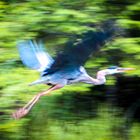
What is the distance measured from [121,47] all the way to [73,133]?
0.77 metres

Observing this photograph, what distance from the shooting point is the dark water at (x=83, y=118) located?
2.73 metres

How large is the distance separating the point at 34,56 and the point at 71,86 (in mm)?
643

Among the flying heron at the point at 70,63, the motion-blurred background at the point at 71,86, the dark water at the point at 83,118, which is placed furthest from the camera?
the dark water at the point at 83,118

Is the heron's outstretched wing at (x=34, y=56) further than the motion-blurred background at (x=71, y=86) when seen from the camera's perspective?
No

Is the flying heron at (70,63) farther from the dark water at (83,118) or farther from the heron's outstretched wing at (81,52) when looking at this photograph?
the dark water at (83,118)

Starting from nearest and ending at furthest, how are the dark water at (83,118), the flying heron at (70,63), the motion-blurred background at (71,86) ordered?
1. the flying heron at (70,63)
2. the motion-blurred background at (71,86)
3. the dark water at (83,118)

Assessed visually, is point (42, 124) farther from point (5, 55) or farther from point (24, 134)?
point (5, 55)

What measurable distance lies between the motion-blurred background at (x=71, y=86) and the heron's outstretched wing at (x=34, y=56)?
0.39 meters

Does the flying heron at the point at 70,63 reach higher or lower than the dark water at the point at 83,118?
higher

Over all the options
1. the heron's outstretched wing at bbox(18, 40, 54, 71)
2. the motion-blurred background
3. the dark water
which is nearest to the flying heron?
the heron's outstretched wing at bbox(18, 40, 54, 71)

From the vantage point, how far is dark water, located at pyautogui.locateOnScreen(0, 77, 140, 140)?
8.95ft

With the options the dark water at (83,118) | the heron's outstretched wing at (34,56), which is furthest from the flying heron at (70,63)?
the dark water at (83,118)

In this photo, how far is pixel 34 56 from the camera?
1.55 metres

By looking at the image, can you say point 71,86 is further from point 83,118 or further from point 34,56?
point 83,118
